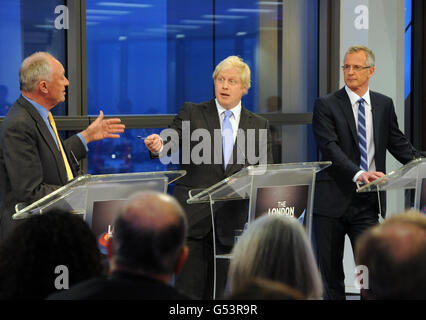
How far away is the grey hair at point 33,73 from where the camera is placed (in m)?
3.95

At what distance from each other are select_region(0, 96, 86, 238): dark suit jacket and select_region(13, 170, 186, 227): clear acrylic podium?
0.32 metres

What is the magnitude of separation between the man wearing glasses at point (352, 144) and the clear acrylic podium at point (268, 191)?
100 cm

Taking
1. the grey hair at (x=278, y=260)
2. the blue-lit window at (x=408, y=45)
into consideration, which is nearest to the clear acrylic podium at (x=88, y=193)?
the grey hair at (x=278, y=260)

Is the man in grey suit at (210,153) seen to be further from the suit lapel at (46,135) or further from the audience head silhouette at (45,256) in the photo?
the audience head silhouette at (45,256)

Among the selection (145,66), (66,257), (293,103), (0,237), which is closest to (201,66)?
(145,66)

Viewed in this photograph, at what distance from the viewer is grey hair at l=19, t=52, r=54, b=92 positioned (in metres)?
3.95

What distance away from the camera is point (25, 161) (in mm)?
3691

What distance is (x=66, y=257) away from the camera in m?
2.18

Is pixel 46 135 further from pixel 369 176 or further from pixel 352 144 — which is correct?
pixel 352 144

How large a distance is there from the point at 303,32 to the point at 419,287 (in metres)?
5.27

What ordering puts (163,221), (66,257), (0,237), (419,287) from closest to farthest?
1. (419,287)
2. (163,221)
3. (66,257)
4. (0,237)

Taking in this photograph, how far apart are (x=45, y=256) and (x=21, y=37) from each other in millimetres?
3202

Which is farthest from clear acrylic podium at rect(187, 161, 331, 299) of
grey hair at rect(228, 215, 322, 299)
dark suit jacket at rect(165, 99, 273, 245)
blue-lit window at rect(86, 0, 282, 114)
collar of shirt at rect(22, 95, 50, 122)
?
blue-lit window at rect(86, 0, 282, 114)

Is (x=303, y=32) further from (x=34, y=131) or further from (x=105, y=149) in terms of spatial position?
(x=34, y=131)
